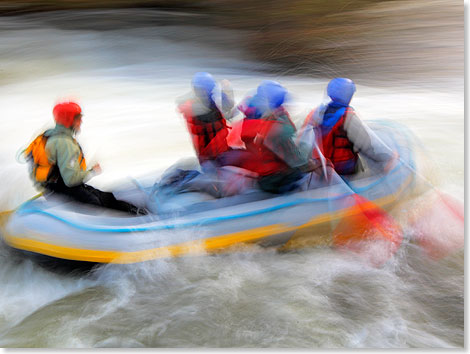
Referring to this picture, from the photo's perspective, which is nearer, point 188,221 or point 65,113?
point 65,113

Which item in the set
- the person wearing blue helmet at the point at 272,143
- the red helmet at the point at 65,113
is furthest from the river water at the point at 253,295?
the red helmet at the point at 65,113

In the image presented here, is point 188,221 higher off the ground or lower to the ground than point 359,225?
higher

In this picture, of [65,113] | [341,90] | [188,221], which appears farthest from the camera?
[341,90]

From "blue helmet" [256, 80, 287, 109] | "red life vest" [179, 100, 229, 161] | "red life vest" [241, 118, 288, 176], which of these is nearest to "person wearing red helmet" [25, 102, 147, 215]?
"red life vest" [179, 100, 229, 161]

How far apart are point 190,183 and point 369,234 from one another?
0.74m

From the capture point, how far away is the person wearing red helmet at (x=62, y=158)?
171 cm

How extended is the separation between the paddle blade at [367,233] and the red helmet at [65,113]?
3.48 feet

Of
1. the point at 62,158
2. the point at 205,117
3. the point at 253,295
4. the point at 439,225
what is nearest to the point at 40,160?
the point at 62,158

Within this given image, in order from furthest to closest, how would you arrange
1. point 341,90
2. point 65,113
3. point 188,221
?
Answer: 1. point 341,90
2. point 188,221
3. point 65,113

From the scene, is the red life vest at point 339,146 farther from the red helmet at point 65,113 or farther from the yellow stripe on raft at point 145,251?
the red helmet at point 65,113

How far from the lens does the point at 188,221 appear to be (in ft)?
5.96

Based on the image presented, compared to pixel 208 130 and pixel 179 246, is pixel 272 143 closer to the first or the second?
pixel 208 130

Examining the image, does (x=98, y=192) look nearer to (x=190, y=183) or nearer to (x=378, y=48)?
(x=190, y=183)

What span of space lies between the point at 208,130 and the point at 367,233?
0.76m
